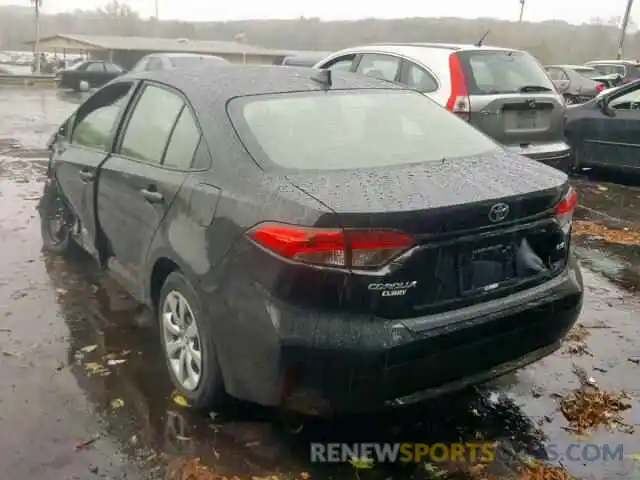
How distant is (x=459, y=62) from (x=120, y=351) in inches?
188

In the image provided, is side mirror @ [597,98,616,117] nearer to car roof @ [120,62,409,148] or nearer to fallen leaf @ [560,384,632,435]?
car roof @ [120,62,409,148]

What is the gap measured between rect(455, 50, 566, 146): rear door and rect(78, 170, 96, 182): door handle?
404 cm

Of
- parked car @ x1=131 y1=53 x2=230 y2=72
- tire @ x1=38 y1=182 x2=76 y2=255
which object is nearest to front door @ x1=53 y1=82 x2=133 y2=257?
tire @ x1=38 y1=182 x2=76 y2=255

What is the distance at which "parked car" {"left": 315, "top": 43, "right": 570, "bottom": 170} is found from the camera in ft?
23.9

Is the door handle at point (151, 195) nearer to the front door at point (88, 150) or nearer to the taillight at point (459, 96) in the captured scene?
the front door at point (88, 150)

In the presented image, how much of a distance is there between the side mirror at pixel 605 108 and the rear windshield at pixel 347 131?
569cm

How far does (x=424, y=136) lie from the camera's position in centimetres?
379

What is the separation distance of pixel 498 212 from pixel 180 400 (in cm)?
182

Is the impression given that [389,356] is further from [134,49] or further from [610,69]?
[134,49]

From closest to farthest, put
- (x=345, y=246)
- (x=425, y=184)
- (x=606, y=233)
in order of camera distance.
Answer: (x=345, y=246) → (x=425, y=184) → (x=606, y=233)

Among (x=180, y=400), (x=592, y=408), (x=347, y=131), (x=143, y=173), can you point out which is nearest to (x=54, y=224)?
(x=143, y=173)

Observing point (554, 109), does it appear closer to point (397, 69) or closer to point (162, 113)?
point (397, 69)

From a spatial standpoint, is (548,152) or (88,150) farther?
(548,152)

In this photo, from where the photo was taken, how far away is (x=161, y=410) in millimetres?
3557
